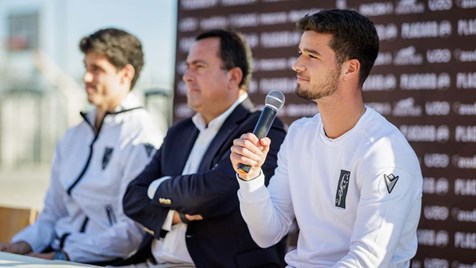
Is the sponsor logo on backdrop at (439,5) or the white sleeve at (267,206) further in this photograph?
the sponsor logo on backdrop at (439,5)

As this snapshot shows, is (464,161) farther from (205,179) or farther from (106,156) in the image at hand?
(106,156)

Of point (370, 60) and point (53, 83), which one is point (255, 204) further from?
point (53, 83)

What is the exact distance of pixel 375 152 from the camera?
226 centimetres

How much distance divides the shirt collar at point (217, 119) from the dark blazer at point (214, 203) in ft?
0.08

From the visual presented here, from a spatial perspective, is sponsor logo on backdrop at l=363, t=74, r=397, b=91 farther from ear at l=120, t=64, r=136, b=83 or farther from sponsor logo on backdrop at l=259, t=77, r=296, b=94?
ear at l=120, t=64, r=136, b=83

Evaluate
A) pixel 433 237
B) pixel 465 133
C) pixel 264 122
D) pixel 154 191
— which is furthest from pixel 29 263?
pixel 465 133

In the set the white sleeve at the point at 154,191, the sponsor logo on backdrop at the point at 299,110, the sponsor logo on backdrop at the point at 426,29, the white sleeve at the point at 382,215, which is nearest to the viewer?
the white sleeve at the point at 382,215

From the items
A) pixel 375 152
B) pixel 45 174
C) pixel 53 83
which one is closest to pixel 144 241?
pixel 375 152

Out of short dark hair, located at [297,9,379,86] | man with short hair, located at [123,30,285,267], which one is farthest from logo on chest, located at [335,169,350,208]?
man with short hair, located at [123,30,285,267]

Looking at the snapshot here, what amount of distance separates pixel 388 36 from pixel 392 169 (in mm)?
1602

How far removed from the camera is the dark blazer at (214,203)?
9.52ft

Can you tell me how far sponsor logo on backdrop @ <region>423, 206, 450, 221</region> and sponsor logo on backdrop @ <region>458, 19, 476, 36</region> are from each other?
841mm

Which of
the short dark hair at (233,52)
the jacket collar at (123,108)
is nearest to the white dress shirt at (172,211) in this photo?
the short dark hair at (233,52)

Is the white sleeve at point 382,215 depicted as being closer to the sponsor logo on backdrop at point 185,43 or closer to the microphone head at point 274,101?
the microphone head at point 274,101
